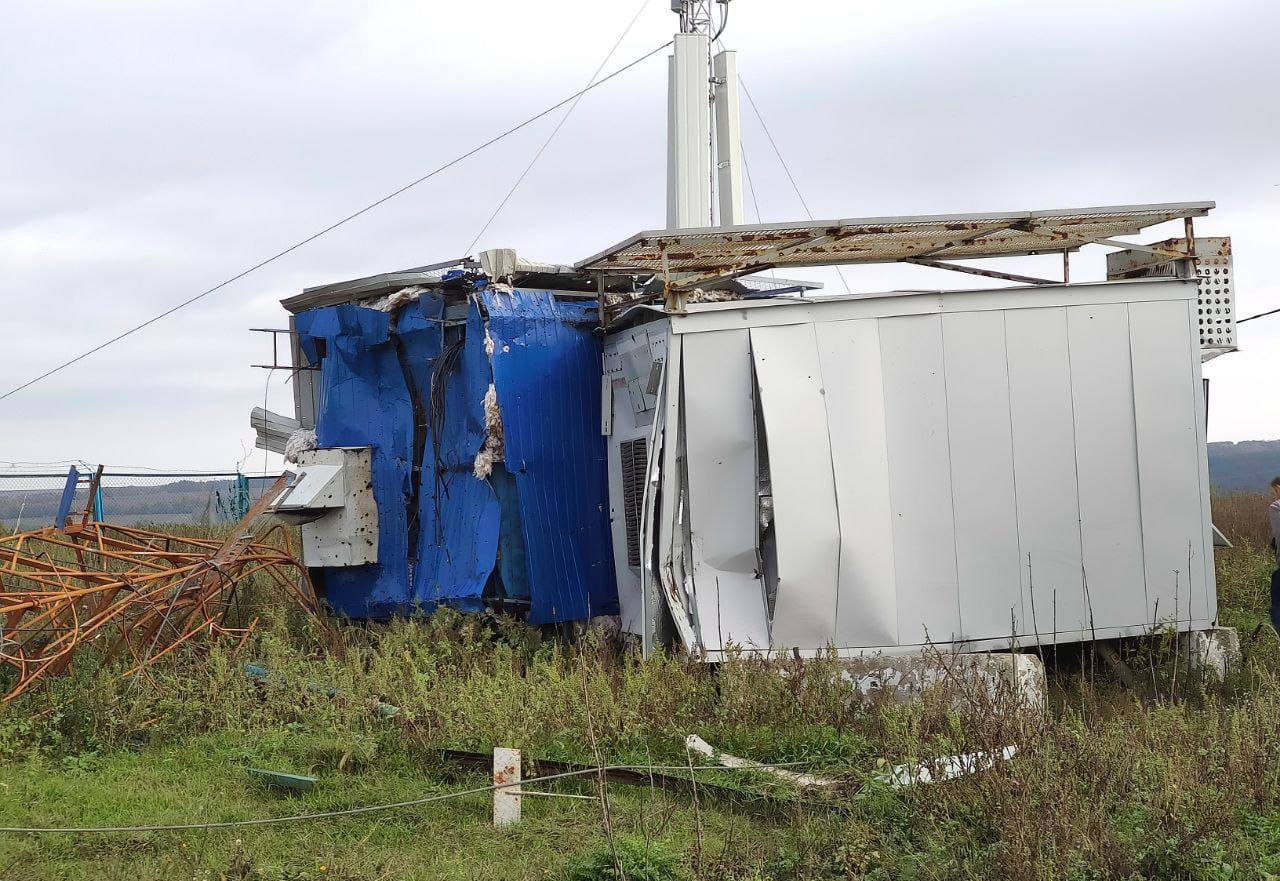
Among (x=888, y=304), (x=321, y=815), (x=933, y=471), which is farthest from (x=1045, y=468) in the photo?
(x=321, y=815)

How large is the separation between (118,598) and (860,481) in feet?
18.0

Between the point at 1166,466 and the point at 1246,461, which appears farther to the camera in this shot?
the point at 1246,461

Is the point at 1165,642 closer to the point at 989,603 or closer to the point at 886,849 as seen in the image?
the point at 989,603

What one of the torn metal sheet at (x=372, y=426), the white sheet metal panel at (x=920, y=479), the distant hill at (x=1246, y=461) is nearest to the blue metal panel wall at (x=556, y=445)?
the torn metal sheet at (x=372, y=426)

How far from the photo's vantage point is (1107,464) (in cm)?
840

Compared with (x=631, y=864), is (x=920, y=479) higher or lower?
higher

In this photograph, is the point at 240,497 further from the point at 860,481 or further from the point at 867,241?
the point at 860,481

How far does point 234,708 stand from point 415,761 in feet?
5.05

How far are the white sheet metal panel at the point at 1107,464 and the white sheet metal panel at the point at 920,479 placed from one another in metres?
1.04

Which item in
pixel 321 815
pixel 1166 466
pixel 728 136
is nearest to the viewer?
pixel 321 815

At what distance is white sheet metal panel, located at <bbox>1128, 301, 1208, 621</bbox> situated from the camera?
27.8 feet

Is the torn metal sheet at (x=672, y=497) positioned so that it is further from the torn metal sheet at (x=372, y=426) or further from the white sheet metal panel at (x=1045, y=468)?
the torn metal sheet at (x=372, y=426)

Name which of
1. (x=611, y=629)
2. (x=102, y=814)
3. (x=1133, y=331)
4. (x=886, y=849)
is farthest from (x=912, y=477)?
(x=102, y=814)

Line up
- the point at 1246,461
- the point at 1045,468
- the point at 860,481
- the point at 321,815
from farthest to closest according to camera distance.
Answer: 1. the point at 1246,461
2. the point at 1045,468
3. the point at 860,481
4. the point at 321,815
